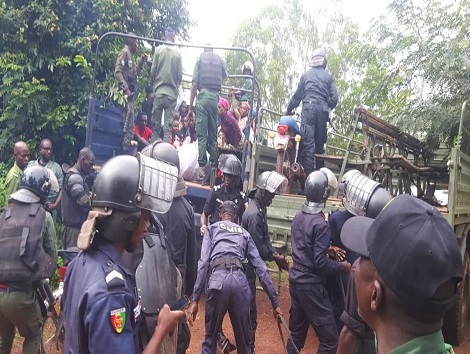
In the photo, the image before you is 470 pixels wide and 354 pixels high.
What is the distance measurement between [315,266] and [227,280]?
2.42ft

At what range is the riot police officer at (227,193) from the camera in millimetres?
5305

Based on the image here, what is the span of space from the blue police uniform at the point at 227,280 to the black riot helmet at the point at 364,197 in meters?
0.92

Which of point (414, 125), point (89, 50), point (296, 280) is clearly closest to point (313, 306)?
point (296, 280)

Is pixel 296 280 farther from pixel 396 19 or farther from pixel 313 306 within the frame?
pixel 396 19

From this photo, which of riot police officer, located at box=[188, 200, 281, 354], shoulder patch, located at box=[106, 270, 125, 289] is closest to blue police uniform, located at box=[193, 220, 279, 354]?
riot police officer, located at box=[188, 200, 281, 354]

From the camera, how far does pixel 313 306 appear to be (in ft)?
12.9

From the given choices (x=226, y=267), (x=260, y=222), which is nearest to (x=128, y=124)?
(x=260, y=222)

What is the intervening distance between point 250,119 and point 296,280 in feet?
8.77

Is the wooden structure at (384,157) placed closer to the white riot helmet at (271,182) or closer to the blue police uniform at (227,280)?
the white riot helmet at (271,182)

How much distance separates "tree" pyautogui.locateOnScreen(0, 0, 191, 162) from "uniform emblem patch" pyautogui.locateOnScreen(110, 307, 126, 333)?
21.3 ft

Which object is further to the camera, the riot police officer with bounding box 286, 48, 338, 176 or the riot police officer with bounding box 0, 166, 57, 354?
the riot police officer with bounding box 286, 48, 338, 176

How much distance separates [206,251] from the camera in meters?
4.02

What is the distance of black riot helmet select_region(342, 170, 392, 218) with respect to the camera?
137 inches

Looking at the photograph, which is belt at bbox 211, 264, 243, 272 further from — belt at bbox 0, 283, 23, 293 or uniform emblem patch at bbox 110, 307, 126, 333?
uniform emblem patch at bbox 110, 307, 126, 333
